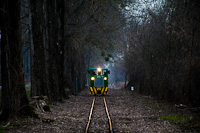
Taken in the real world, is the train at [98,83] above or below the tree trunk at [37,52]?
below

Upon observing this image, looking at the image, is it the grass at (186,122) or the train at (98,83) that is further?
the train at (98,83)

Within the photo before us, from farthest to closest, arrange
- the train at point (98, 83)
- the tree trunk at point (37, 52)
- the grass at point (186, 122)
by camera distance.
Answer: the train at point (98, 83) → the tree trunk at point (37, 52) → the grass at point (186, 122)

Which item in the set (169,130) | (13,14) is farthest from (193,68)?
(13,14)

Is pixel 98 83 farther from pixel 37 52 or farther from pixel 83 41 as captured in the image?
pixel 37 52

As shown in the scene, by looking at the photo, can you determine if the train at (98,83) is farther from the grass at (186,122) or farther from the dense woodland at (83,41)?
the grass at (186,122)

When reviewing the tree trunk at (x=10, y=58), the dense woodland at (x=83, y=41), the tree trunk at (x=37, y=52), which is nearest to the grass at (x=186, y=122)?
the dense woodland at (x=83, y=41)

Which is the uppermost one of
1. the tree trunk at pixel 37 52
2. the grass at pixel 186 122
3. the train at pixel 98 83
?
the tree trunk at pixel 37 52

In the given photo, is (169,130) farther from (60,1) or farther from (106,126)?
(60,1)

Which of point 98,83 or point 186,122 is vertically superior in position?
point 98,83

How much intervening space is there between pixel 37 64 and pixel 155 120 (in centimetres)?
727

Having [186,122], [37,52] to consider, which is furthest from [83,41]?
[186,122]

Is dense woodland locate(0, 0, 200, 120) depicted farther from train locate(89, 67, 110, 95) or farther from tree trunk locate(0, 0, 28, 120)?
train locate(89, 67, 110, 95)

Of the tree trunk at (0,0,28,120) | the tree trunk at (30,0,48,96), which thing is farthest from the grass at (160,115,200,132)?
the tree trunk at (30,0,48,96)

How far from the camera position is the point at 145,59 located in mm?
26812
